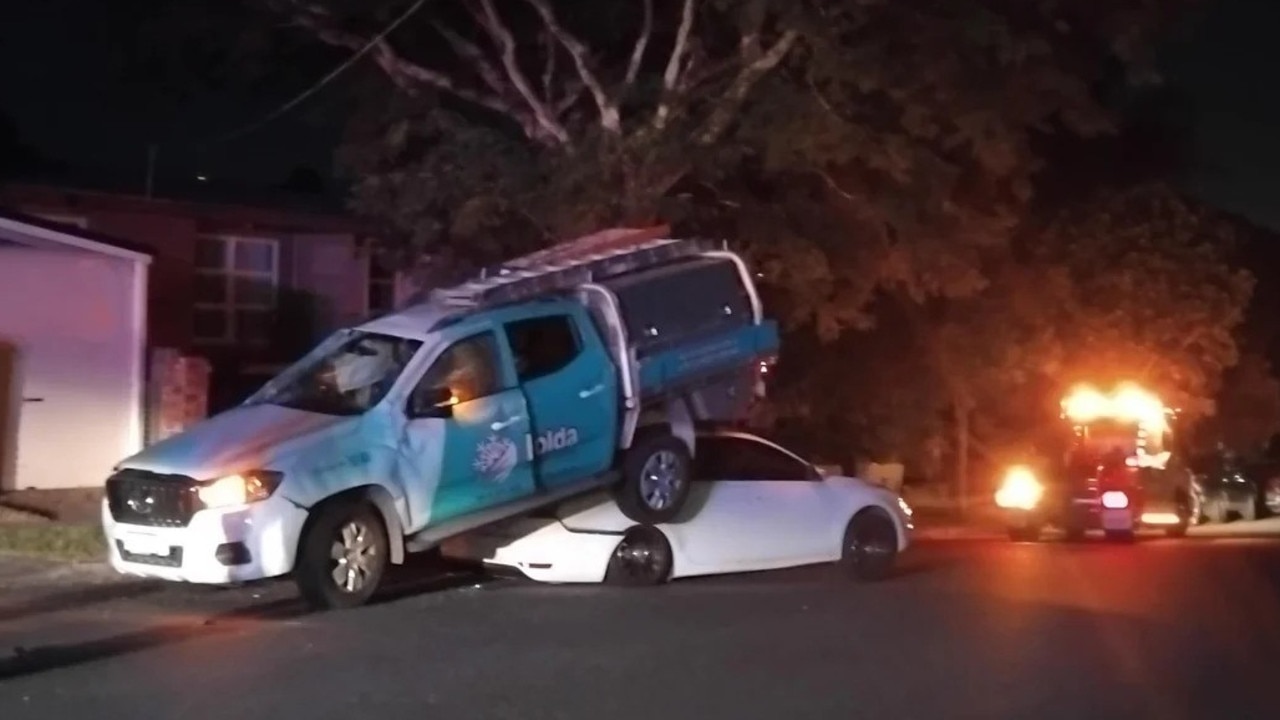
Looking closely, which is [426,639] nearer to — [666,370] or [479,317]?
[479,317]

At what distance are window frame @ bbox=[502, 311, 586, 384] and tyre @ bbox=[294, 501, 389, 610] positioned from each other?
1.81 metres

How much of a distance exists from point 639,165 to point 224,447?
944 centimetres

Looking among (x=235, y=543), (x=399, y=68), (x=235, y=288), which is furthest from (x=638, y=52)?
(x=235, y=543)

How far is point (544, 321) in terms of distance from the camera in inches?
637

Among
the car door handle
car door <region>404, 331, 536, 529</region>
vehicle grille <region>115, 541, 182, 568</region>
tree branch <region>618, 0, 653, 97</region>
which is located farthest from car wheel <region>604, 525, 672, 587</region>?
tree branch <region>618, 0, 653, 97</region>

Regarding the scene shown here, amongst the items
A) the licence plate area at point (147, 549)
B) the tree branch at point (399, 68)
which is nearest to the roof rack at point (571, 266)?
the licence plate area at point (147, 549)

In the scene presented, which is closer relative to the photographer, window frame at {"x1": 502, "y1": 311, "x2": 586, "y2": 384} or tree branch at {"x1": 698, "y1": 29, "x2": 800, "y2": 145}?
window frame at {"x1": 502, "y1": 311, "x2": 586, "y2": 384}

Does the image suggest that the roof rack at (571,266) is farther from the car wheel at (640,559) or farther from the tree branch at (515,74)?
the tree branch at (515,74)

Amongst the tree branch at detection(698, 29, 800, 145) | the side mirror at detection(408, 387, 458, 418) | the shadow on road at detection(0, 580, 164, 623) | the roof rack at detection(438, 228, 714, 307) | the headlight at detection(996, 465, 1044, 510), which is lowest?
the shadow on road at detection(0, 580, 164, 623)

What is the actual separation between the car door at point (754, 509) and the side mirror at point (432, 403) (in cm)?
249

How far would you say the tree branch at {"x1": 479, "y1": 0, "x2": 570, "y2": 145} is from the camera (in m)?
24.1

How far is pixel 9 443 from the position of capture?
24141 mm

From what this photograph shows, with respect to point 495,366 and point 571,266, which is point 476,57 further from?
point 495,366

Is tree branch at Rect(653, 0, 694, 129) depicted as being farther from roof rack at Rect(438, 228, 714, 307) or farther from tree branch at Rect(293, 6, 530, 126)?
roof rack at Rect(438, 228, 714, 307)
